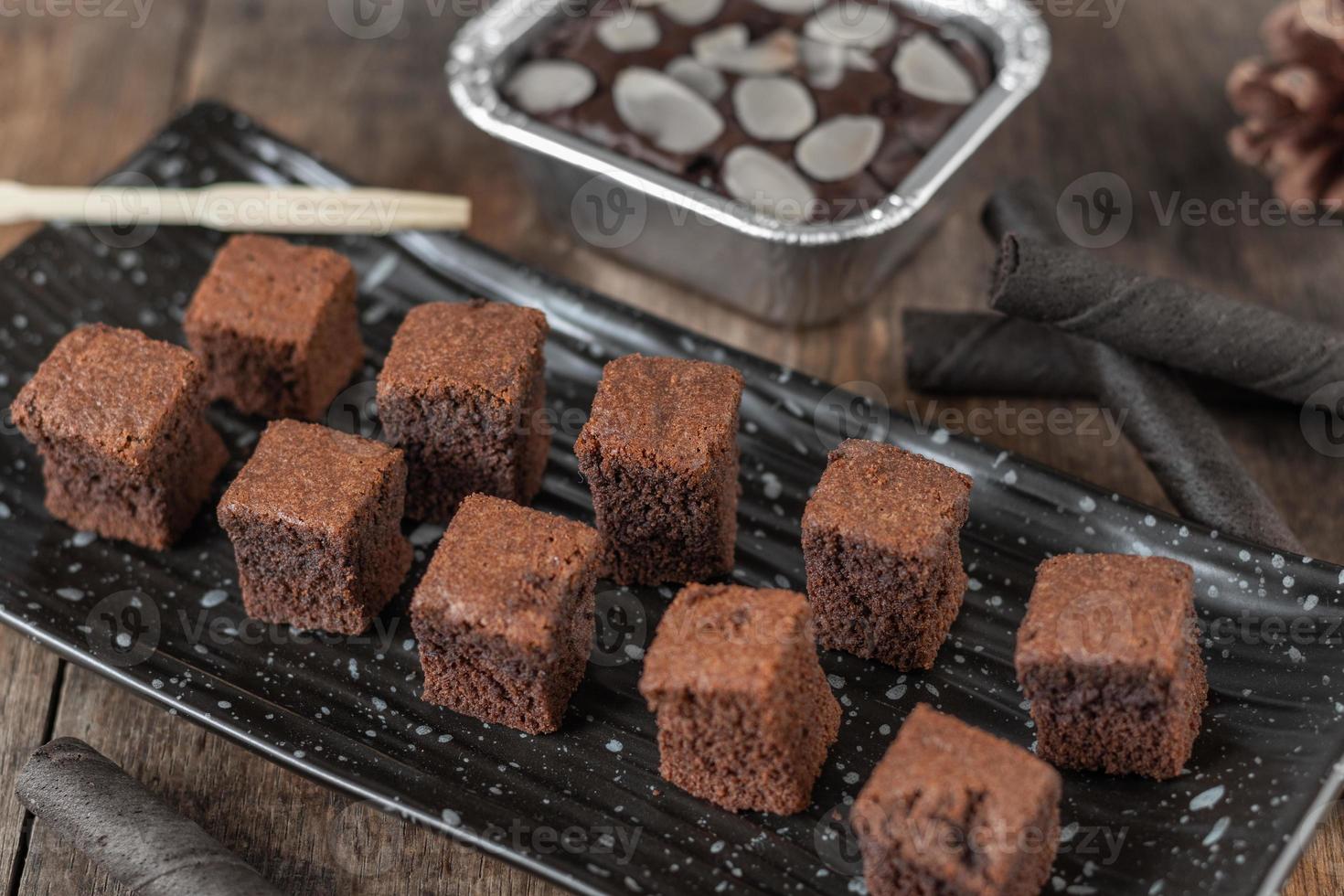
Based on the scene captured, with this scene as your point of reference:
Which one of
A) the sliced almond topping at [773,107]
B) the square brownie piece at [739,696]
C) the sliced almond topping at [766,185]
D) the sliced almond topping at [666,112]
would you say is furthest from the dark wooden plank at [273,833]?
the sliced almond topping at [773,107]

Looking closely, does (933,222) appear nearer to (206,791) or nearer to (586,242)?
(586,242)

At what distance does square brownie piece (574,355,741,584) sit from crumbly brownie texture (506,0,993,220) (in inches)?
33.7

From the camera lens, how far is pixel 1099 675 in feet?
8.20

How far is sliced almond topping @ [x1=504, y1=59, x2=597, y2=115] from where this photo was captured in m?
3.80

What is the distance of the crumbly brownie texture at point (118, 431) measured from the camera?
9.66 feet

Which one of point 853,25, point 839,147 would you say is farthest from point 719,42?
point 839,147

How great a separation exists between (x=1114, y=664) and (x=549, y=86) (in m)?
2.27

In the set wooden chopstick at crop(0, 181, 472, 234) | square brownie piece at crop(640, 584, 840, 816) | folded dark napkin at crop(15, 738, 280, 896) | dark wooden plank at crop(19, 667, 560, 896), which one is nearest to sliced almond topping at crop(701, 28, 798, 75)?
wooden chopstick at crop(0, 181, 472, 234)

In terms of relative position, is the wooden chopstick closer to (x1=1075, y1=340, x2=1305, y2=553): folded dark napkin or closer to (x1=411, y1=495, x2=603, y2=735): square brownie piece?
(x1=411, y1=495, x2=603, y2=735): square brownie piece

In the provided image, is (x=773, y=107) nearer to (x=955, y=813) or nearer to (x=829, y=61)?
(x=829, y=61)

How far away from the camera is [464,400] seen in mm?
2943

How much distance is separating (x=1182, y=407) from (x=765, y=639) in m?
1.34

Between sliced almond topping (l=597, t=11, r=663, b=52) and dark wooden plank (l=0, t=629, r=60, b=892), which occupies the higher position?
sliced almond topping (l=597, t=11, r=663, b=52)

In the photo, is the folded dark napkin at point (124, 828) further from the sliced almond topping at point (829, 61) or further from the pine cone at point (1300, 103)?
the pine cone at point (1300, 103)
